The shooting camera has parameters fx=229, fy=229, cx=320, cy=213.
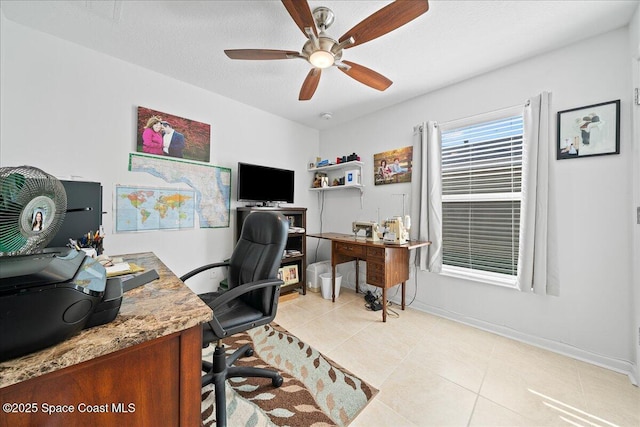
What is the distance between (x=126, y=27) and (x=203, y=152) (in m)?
1.14

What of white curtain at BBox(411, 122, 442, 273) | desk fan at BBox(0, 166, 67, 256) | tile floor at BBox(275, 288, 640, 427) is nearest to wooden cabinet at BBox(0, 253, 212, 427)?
desk fan at BBox(0, 166, 67, 256)

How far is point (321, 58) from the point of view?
61.5 inches

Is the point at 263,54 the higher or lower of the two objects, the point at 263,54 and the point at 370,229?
the higher

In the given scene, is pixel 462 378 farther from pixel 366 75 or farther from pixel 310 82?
pixel 310 82

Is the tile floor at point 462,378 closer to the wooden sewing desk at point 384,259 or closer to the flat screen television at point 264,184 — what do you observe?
the wooden sewing desk at point 384,259

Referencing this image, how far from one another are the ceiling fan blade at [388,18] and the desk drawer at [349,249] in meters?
1.84

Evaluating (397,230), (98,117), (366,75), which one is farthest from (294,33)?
(397,230)

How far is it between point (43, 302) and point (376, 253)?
223 centimetres

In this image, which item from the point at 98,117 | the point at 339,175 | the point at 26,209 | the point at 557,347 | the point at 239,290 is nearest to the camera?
the point at 26,209

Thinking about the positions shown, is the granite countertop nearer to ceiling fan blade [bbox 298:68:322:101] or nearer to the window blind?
ceiling fan blade [bbox 298:68:322:101]

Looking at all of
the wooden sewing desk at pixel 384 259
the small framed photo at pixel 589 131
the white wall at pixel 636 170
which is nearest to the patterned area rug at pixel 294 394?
the wooden sewing desk at pixel 384 259

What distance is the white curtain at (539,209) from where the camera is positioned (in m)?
1.86

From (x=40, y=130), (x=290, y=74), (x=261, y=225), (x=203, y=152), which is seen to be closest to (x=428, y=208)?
(x=261, y=225)

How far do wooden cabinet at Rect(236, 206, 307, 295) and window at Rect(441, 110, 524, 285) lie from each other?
5.54 feet
